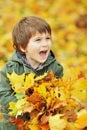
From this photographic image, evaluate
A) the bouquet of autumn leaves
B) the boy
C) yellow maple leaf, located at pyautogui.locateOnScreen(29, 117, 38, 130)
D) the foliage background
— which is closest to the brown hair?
the boy

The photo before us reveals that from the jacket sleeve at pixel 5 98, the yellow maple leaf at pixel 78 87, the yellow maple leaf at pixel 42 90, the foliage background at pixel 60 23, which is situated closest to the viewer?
the yellow maple leaf at pixel 42 90

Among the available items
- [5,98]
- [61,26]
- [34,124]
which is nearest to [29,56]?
[5,98]

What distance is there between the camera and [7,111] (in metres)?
4.38

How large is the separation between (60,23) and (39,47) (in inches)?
195

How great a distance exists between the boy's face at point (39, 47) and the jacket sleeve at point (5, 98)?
24cm

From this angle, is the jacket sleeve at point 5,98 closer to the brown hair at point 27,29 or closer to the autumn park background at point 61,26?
the autumn park background at point 61,26

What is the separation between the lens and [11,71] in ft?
14.2

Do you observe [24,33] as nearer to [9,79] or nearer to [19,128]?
[9,79]

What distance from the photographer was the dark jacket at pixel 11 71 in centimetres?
428

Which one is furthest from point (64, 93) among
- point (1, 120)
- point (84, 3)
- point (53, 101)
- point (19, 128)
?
point (84, 3)

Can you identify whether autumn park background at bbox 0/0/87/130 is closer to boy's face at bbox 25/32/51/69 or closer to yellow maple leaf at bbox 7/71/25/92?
boy's face at bbox 25/32/51/69

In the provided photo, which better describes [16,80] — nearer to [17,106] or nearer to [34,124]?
[17,106]

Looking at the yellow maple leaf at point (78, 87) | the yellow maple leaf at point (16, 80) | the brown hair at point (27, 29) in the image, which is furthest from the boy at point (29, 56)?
the yellow maple leaf at point (78, 87)

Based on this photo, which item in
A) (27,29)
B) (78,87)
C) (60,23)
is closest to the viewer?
(78,87)
